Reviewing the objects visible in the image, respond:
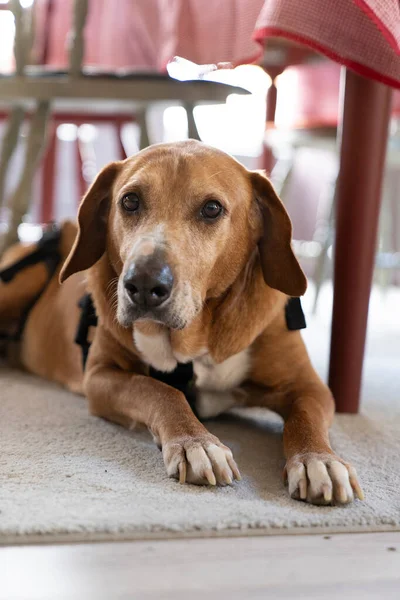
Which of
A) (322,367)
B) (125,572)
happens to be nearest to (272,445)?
(125,572)

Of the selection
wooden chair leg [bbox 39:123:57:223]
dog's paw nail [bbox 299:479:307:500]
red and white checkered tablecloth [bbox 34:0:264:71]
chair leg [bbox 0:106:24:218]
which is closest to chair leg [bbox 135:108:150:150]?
red and white checkered tablecloth [bbox 34:0:264:71]

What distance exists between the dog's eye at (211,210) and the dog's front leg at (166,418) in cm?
36

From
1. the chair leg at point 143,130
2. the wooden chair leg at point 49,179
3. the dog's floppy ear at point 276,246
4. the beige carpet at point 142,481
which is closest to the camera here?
the beige carpet at point 142,481

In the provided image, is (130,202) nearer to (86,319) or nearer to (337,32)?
(86,319)

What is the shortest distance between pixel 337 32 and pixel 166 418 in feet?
2.88

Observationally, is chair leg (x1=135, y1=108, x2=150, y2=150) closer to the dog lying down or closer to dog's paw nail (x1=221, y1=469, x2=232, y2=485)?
the dog lying down

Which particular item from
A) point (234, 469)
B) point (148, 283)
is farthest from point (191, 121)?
point (234, 469)

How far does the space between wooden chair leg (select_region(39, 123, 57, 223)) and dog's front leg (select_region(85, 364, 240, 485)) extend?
2892mm

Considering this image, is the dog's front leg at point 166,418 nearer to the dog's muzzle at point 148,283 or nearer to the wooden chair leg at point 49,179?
the dog's muzzle at point 148,283

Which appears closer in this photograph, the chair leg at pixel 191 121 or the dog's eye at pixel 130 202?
the dog's eye at pixel 130 202

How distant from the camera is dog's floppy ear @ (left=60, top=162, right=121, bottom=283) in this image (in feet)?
5.38

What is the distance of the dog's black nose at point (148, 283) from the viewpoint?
1265mm

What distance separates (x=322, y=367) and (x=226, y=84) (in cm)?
101

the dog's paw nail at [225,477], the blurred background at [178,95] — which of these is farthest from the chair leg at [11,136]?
the dog's paw nail at [225,477]
